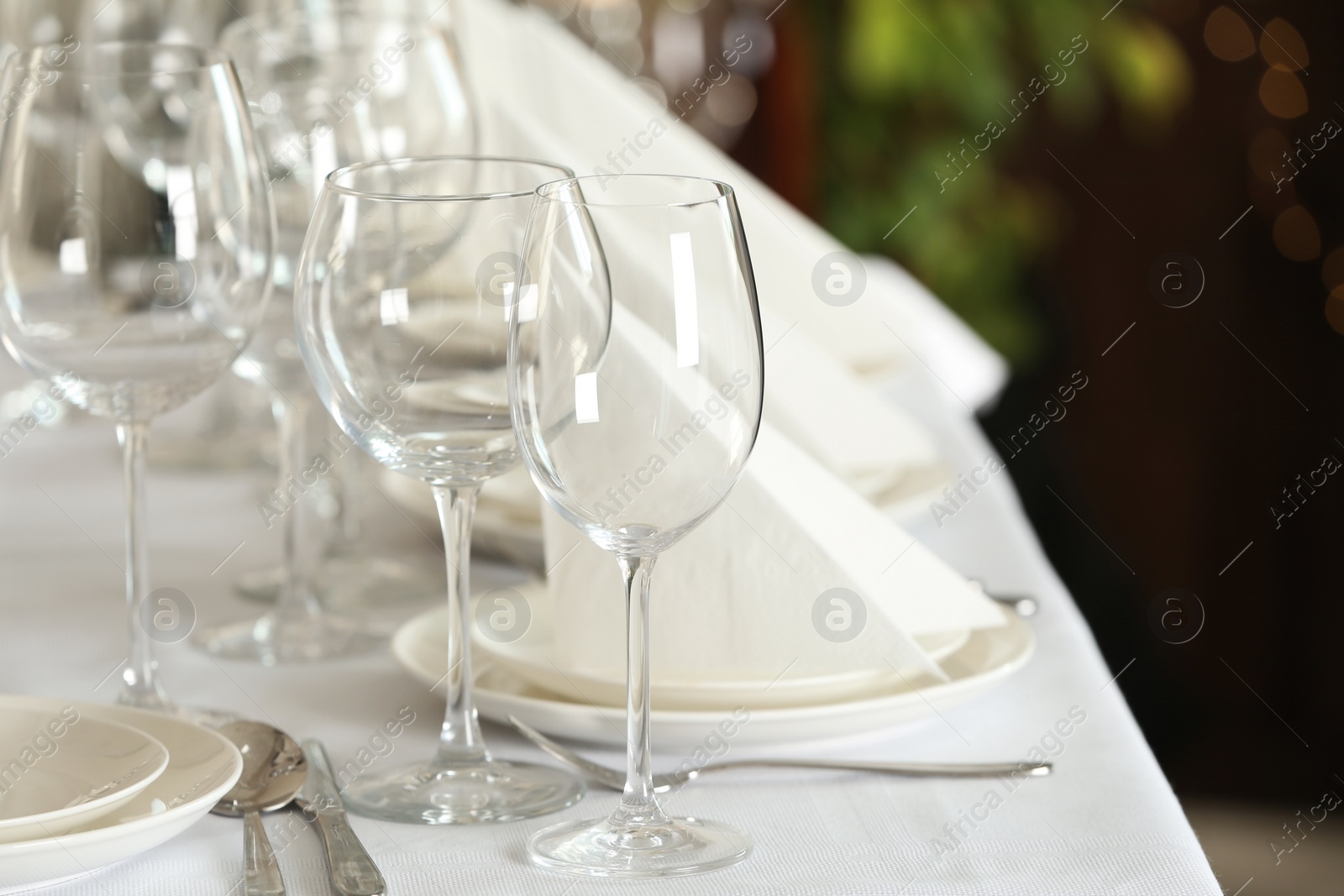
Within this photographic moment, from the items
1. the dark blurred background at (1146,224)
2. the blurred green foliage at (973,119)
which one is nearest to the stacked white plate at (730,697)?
the dark blurred background at (1146,224)

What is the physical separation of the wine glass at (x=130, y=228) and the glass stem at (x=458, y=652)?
15 centimetres

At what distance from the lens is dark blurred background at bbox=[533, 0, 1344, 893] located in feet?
9.45

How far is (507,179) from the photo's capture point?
551mm

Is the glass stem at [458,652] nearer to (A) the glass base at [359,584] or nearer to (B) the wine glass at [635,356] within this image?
(B) the wine glass at [635,356]

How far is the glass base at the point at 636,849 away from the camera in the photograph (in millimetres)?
481

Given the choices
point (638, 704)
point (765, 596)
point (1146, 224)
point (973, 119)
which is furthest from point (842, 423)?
point (1146, 224)

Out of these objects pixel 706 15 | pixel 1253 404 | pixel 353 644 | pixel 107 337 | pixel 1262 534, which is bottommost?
pixel 1262 534

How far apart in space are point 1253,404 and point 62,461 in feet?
8.43

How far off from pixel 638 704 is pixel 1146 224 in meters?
2.93

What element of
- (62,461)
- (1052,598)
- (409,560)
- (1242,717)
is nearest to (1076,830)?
(1052,598)

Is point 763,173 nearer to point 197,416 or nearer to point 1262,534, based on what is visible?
point 1262,534

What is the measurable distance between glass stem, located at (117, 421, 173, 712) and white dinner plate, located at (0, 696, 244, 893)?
8cm

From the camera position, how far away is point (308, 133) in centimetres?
75

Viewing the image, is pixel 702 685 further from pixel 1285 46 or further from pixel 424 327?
pixel 1285 46
